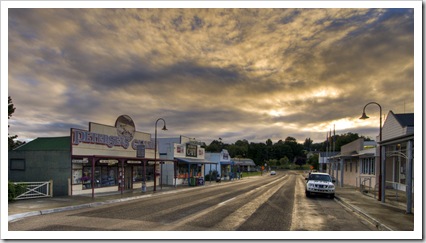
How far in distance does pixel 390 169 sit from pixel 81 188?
27365 mm

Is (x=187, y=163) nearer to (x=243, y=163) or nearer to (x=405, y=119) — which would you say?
(x=405, y=119)

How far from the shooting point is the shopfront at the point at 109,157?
25.2 metres

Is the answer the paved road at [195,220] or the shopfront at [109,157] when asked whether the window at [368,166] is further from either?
the shopfront at [109,157]

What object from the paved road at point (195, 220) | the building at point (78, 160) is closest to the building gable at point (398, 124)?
the paved road at point (195, 220)

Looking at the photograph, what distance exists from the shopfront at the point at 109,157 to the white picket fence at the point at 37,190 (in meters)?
1.69

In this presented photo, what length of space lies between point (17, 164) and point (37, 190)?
5059 millimetres

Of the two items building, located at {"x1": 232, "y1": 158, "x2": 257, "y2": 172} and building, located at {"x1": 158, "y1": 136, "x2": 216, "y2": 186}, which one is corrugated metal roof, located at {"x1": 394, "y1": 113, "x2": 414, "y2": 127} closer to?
building, located at {"x1": 158, "y1": 136, "x2": 216, "y2": 186}

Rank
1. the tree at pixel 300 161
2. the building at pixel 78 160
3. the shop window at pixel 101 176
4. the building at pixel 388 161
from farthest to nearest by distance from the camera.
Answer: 1. the tree at pixel 300 161
2. the shop window at pixel 101 176
3. the building at pixel 78 160
4. the building at pixel 388 161

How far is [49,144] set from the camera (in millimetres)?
26250

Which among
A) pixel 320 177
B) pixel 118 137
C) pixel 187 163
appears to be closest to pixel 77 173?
pixel 118 137

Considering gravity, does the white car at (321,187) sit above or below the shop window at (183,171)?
above

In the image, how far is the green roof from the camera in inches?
996

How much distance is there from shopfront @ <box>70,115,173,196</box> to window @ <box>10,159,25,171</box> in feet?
14.8

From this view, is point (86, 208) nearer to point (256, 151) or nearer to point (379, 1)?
point (379, 1)
